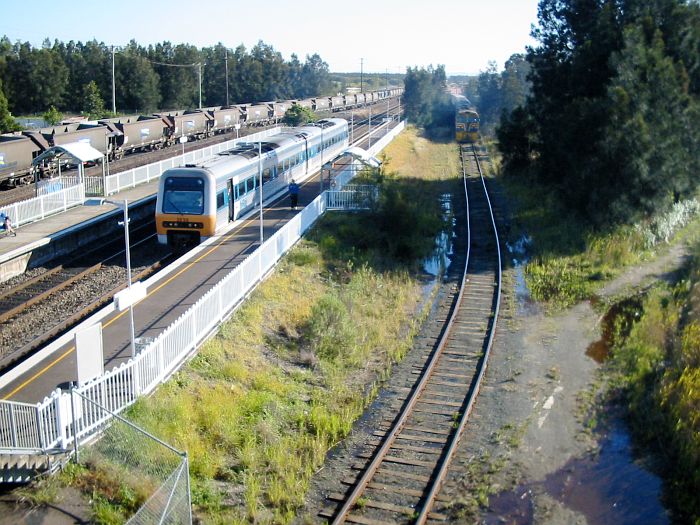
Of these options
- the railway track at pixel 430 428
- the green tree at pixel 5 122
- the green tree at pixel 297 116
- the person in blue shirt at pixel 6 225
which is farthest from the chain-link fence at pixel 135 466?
the green tree at pixel 297 116

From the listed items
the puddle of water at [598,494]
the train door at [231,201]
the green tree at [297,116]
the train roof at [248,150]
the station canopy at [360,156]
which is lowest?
the puddle of water at [598,494]

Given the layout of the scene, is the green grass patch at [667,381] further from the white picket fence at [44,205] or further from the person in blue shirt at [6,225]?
the white picket fence at [44,205]

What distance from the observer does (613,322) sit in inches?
714

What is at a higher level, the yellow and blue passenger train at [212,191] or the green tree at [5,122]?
the green tree at [5,122]

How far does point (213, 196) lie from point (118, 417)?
1236cm

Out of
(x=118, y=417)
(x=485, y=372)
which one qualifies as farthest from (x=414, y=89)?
(x=118, y=417)

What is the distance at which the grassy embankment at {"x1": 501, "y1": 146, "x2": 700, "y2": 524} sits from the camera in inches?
459

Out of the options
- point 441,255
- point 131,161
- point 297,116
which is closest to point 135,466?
point 441,255

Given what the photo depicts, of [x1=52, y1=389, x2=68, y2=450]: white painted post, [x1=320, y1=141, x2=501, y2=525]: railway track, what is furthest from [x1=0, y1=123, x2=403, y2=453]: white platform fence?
[x1=320, y1=141, x2=501, y2=525]: railway track

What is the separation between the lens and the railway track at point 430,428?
10.1 metres

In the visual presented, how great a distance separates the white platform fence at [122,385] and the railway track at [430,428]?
139 inches

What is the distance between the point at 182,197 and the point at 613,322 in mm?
12359

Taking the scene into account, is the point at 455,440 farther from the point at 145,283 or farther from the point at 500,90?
the point at 500,90

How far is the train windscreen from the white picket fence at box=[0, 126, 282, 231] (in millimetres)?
5031
